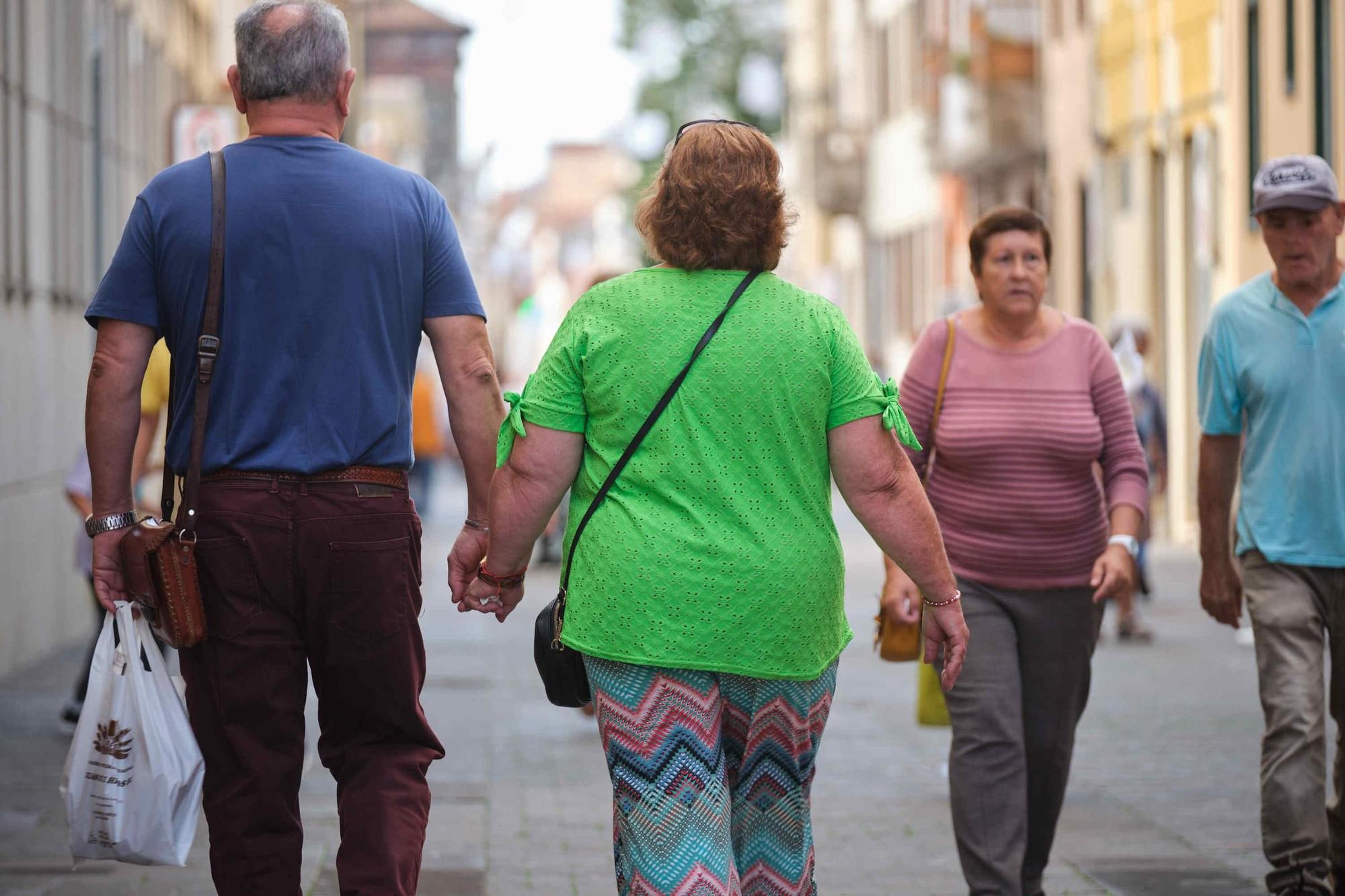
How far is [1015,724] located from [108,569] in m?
2.38

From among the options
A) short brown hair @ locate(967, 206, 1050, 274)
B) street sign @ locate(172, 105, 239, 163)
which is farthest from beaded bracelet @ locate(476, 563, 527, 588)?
street sign @ locate(172, 105, 239, 163)

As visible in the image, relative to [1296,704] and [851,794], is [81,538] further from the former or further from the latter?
[1296,704]

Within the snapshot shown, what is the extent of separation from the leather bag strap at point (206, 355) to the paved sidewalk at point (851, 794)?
2405mm

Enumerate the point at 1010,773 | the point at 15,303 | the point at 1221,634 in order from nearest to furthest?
the point at 1010,773, the point at 15,303, the point at 1221,634

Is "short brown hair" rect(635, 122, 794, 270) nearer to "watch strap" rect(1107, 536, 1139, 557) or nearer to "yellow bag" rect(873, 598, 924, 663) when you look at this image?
"yellow bag" rect(873, 598, 924, 663)

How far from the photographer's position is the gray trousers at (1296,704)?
640cm

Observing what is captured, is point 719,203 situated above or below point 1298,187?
below

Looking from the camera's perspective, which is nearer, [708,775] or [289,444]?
[708,775]

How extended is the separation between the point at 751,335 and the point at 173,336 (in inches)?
47.1

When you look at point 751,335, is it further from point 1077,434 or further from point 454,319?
point 1077,434

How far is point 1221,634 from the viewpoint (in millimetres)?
14961

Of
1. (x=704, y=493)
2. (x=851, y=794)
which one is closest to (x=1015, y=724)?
(x=704, y=493)

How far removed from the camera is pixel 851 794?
8.99 metres

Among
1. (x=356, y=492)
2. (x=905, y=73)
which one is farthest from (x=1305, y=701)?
(x=905, y=73)
